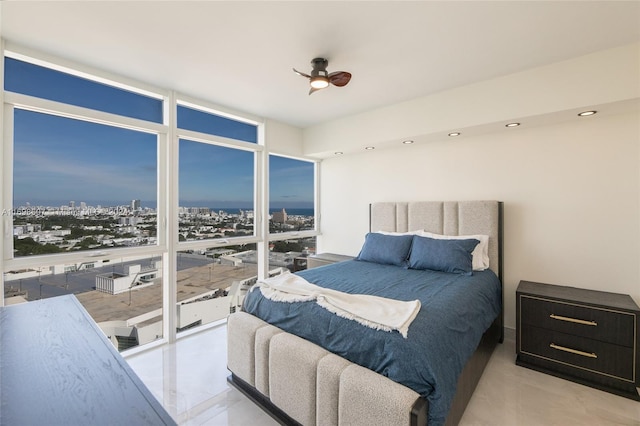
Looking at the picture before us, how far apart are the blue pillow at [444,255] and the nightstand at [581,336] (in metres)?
0.52

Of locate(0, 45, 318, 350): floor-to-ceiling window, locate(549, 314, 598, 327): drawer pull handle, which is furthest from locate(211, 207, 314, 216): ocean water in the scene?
locate(549, 314, 598, 327): drawer pull handle

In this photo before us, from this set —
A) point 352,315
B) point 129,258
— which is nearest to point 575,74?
point 352,315

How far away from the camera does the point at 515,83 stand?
2678 millimetres

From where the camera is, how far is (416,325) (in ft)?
5.24

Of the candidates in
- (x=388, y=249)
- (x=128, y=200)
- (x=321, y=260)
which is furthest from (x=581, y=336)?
(x=128, y=200)

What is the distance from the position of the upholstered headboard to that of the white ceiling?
134 cm

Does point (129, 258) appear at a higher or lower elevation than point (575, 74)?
lower

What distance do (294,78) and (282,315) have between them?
2.19m

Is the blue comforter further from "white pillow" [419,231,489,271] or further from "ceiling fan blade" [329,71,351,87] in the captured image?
"ceiling fan blade" [329,71,351,87]

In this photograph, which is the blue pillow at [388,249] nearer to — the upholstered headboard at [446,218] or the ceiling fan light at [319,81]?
the upholstered headboard at [446,218]

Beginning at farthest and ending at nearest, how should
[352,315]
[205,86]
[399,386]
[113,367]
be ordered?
1. [205,86]
2. [352,315]
3. [399,386]
4. [113,367]

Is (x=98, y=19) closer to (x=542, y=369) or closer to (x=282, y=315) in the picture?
(x=282, y=315)

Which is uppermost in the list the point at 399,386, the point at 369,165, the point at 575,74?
the point at 575,74

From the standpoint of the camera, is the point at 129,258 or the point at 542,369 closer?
the point at 542,369
